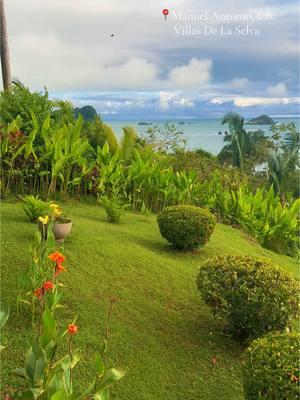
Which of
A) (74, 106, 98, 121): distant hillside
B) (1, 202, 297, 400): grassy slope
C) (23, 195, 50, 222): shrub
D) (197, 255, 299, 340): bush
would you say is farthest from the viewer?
(74, 106, 98, 121): distant hillside

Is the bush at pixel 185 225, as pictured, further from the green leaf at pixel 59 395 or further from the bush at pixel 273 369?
the green leaf at pixel 59 395

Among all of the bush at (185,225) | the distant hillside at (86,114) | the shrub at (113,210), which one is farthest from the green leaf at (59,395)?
the distant hillside at (86,114)

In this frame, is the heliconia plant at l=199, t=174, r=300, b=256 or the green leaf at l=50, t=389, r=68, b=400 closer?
the green leaf at l=50, t=389, r=68, b=400

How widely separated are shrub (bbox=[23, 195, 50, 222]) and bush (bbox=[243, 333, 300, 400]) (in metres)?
3.19

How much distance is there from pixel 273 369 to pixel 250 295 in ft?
3.29

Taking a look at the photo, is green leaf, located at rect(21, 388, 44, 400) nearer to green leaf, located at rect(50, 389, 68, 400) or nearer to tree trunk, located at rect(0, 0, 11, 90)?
green leaf, located at rect(50, 389, 68, 400)

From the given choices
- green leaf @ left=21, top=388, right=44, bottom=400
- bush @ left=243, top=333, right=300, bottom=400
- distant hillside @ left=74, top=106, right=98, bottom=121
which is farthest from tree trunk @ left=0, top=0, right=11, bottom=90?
green leaf @ left=21, top=388, right=44, bottom=400

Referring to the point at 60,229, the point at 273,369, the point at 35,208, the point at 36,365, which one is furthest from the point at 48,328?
the point at 35,208

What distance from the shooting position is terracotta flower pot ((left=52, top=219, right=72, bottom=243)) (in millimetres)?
5156

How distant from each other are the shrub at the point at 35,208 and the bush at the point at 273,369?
126 inches

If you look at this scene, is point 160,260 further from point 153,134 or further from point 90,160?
point 153,134

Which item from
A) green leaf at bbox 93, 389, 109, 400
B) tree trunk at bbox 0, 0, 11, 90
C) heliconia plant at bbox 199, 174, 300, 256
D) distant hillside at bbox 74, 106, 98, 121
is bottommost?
heliconia plant at bbox 199, 174, 300, 256

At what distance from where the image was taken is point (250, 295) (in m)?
3.76

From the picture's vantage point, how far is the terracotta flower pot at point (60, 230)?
516cm
